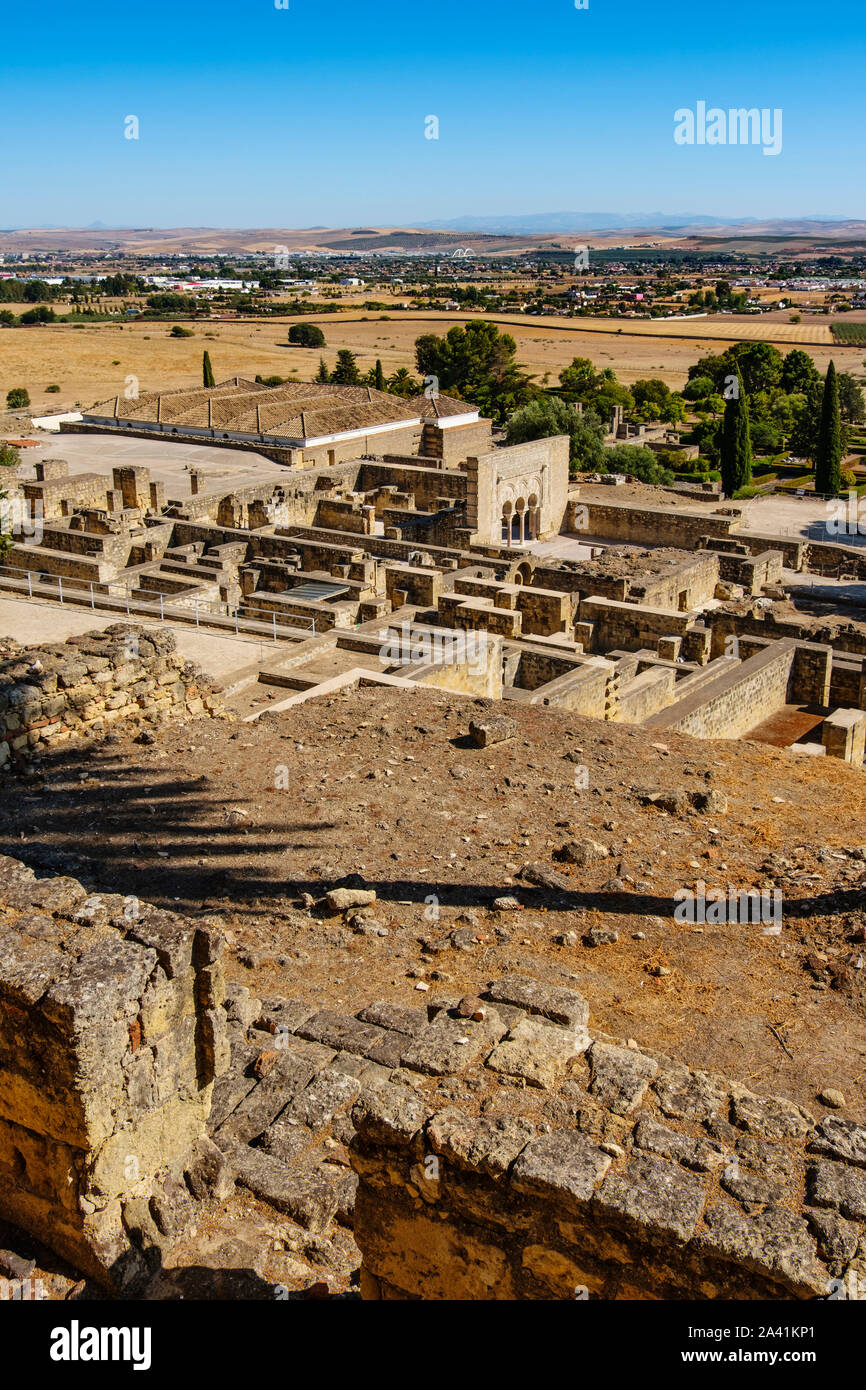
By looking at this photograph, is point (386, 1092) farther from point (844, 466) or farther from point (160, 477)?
point (844, 466)

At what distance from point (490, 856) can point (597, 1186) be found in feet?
18.6

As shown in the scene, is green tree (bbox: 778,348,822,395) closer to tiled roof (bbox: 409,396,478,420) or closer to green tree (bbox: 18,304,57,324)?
tiled roof (bbox: 409,396,478,420)

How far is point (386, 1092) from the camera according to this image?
467 centimetres

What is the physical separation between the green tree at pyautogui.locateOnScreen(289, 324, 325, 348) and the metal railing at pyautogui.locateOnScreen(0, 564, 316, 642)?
81818 mm

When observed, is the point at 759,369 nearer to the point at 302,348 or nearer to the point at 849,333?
the point at 302,348

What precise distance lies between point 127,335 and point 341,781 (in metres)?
96.6

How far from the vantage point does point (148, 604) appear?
711 inches

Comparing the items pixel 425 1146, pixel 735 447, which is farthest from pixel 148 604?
pixel 735 447

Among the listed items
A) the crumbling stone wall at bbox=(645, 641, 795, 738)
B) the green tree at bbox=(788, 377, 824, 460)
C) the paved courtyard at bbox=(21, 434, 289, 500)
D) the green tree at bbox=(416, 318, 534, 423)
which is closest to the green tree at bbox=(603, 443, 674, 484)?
the green tree at bbox=(788, 377, 824, 460)

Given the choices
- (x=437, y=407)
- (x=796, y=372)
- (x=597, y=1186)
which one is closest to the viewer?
(x=597, y=1186)

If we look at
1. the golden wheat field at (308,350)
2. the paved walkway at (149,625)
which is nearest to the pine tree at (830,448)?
the paved walkway at (149,625)

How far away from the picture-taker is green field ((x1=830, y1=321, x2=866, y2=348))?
→ 108m
